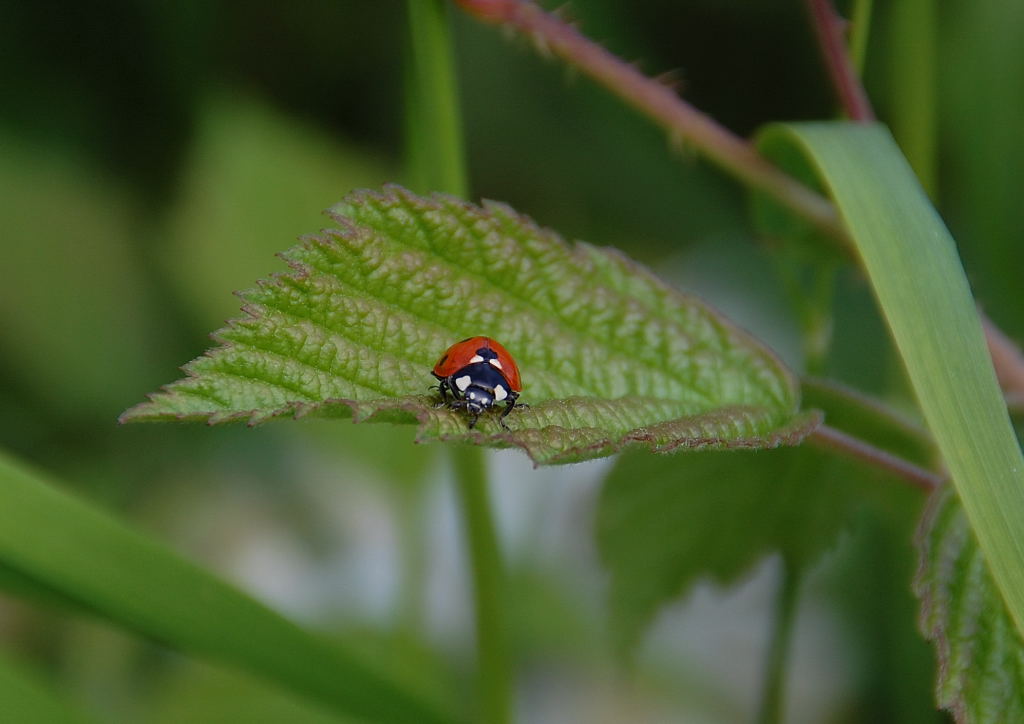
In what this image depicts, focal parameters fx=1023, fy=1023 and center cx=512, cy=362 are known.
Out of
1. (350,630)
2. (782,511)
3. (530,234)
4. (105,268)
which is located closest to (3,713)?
(530,234)

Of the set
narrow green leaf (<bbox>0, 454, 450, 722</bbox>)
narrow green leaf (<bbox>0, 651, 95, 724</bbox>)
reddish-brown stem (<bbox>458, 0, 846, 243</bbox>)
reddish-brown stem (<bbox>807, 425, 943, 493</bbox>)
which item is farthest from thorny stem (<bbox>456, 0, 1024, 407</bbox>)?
narrow green leaf (<bbox>0, 651, 95, 724</bbox>)

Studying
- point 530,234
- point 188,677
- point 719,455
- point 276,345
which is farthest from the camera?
point 188,677

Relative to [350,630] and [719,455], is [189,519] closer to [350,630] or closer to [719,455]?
[350,630]

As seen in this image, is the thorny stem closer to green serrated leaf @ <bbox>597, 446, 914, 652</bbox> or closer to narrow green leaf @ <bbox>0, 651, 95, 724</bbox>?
green serrated leaf @ <bbox>597, 446, 914, 652</bbox>

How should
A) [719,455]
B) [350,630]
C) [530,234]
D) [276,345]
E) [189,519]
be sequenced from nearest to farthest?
[276,345] → [530,234] → [719,455] → [350,630] → [189,519]

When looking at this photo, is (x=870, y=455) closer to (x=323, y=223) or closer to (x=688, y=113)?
(x=688, y=113)

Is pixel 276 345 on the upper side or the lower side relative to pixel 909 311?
lower

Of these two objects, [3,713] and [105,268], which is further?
[105,268]
